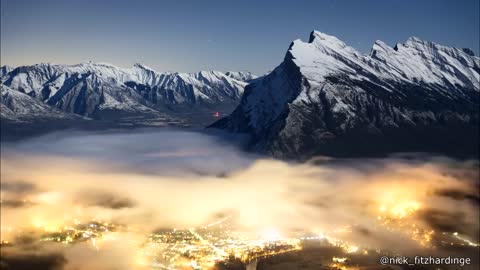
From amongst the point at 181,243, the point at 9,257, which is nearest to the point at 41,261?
the point at 9,257

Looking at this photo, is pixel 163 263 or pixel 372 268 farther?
pixel 163 263

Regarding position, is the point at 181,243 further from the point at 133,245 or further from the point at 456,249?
the point at 456,249

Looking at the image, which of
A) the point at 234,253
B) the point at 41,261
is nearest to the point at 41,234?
the point at 41,261

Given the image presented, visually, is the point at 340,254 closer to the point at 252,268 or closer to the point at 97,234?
the point at 252,268

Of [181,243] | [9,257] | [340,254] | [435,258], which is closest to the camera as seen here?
[9,257]

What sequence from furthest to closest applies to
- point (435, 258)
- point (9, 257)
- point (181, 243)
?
point (181, 243) → point (435, 258) → point (9, 257)

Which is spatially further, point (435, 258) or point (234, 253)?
point (234, 253)

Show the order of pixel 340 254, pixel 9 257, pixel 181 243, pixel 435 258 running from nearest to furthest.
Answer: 1. pixel 9 257
2. pixel 435 258
3. pixel 340 254
4. pixel 181 243

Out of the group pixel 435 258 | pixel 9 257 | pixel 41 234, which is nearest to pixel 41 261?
pixel 9 257

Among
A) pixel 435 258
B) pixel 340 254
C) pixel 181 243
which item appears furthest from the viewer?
pixel 181 243
